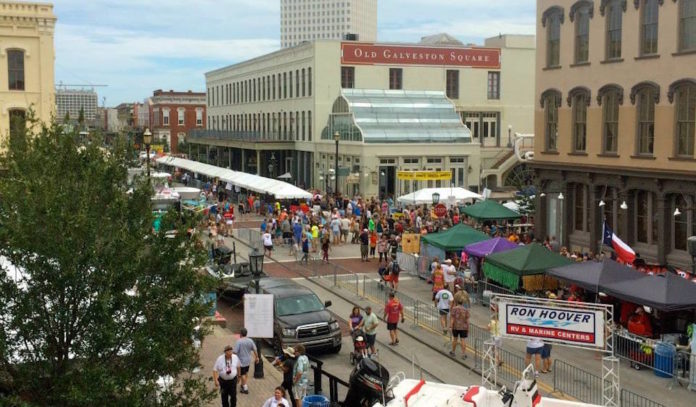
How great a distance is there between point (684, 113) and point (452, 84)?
38.0 m

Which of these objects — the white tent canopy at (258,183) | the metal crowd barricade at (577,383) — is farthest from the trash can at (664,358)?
the white tent canopy at (258,183)

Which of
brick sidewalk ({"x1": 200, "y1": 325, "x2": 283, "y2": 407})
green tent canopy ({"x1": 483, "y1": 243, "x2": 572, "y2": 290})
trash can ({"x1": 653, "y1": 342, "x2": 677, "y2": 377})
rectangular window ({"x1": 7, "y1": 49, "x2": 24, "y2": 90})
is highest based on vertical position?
rectangular window ({"x1": 7, "y1": 49, "x2": 24, "y2": 90})

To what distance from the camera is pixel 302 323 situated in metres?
19.3

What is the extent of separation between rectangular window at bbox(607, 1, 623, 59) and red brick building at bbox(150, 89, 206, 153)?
98433 millimetres

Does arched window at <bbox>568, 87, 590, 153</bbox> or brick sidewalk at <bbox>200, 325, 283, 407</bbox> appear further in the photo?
arched window at <bbox>568, 87, 590, 153</bbox>

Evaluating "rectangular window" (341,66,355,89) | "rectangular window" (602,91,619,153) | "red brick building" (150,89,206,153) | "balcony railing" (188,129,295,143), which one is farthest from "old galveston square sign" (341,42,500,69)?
"red brick building" (150,89,206,153)

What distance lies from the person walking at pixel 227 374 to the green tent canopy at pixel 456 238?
13638 millimetres

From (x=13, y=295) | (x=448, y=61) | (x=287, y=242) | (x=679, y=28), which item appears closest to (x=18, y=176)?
(x=13, y=295)

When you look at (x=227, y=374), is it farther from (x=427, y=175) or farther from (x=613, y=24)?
(x=427, y=175)

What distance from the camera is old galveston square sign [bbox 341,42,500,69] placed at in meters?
61.2

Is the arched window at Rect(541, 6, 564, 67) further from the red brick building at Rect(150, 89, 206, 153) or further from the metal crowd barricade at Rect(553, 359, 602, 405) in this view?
the red brick building at Rect(150, 89, 206, 153)

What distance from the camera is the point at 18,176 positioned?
1001cm

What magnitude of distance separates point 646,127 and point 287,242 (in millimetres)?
16757

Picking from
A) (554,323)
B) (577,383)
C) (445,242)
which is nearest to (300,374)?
(554,323)
